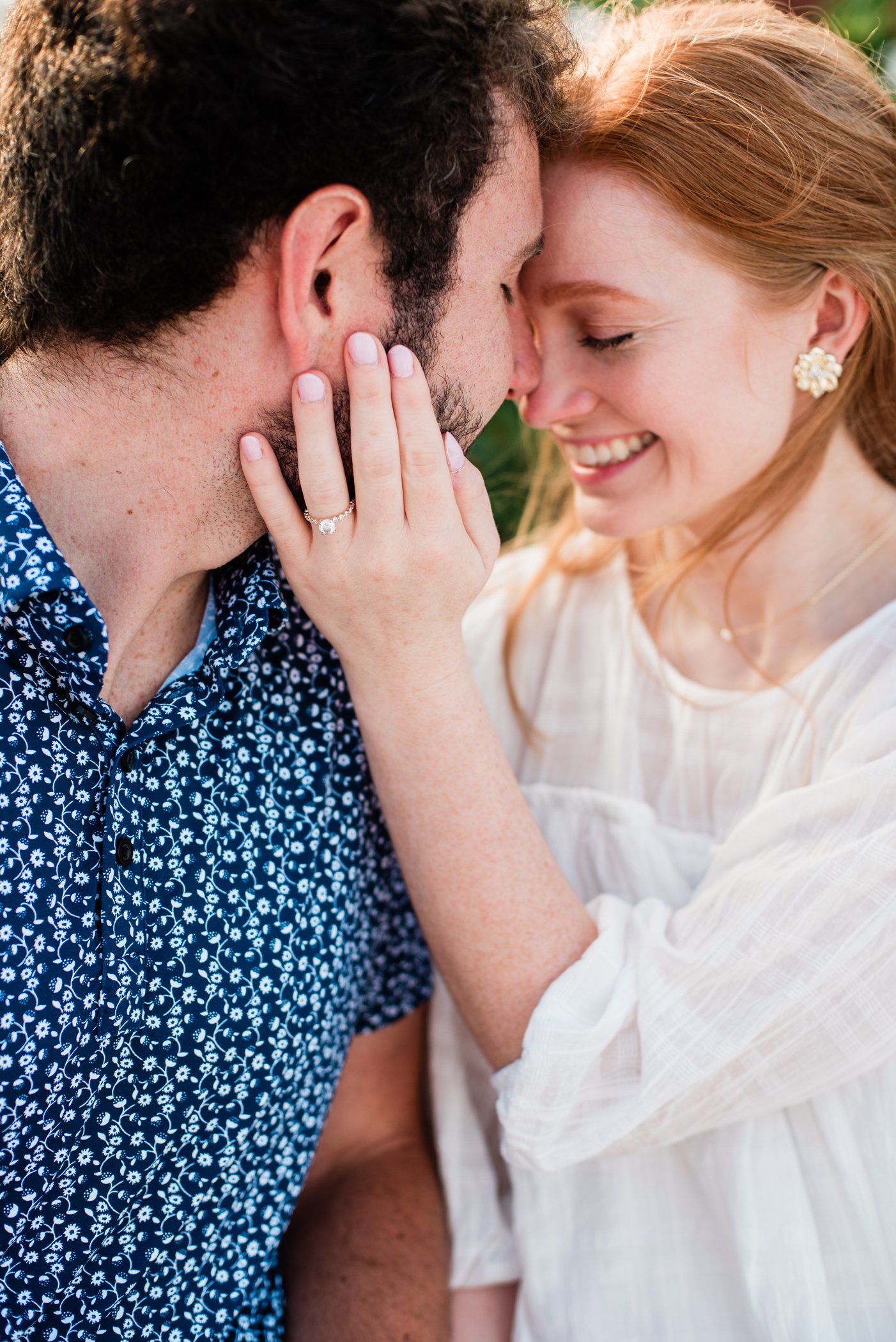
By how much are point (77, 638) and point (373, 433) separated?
0.46 meters

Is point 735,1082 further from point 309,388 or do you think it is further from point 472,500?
point 309,388

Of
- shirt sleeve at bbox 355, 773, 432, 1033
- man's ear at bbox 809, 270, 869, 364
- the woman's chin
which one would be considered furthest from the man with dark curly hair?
man's ear at bbox 809, 270, 869, 364

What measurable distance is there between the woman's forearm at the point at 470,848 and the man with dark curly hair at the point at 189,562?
142 mm

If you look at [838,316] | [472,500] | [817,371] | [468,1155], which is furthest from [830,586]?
[468,1155]

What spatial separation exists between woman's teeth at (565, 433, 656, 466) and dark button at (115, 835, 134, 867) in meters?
1.12

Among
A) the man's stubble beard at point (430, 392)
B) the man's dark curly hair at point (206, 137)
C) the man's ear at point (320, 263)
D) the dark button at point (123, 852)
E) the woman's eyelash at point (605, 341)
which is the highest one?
the man's dark curly hair at point (206, 137)

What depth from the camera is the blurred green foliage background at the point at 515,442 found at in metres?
2.73

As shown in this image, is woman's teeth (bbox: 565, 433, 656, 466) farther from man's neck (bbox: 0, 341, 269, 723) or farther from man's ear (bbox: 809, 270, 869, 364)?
man's neck (bbox: 0, 341, 269, 723)

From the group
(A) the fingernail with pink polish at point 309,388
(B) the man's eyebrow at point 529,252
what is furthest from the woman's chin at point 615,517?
(A) the fingernail with pink polish at point 309,388

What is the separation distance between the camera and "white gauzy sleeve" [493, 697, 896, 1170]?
1.58 metres

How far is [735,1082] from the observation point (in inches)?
64.2

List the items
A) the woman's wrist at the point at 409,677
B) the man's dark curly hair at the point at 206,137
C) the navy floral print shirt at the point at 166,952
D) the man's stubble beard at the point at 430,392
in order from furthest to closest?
the woman's wrist at the point at 409,677 < the man's stubble beard at the point at 430,392 < the navy floral print shirt at the point at 166,952 < the man's dark curly hair at the point at 206,137


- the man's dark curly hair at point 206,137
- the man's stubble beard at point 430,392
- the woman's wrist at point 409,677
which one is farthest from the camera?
the woman's wrist at point 409,677

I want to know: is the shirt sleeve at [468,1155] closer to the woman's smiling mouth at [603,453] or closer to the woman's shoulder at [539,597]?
the woman's shoulder at [539,597]
